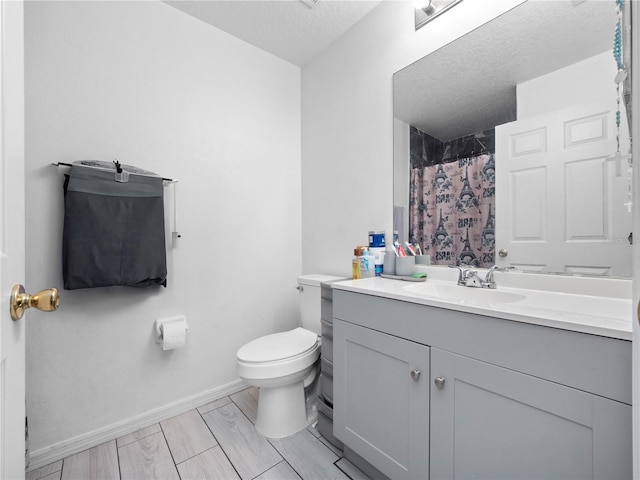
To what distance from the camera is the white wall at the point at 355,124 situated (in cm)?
153

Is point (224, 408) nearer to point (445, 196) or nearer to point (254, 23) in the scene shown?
point (445, 196)

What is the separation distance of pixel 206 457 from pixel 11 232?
130cm

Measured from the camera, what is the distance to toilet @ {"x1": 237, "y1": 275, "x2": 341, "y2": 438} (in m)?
1.38

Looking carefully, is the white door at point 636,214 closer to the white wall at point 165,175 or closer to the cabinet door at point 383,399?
the cabinet door at point 383,399

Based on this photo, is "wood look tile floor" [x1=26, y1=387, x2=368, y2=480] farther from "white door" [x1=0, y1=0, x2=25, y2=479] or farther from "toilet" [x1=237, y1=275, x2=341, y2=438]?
"white door" [x1=0, y1=0, x2=25, y2=479]

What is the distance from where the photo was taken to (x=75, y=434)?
138 cm

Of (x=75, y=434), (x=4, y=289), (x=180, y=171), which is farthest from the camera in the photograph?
(x=180, y=171)

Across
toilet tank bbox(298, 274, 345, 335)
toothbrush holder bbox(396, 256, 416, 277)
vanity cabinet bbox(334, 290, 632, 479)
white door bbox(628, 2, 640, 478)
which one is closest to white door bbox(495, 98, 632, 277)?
toothbrush holder bbox(396, 256, 416, 277)

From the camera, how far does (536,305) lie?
3.04ft

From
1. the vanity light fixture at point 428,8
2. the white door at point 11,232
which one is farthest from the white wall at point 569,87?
the white door at point 11,232

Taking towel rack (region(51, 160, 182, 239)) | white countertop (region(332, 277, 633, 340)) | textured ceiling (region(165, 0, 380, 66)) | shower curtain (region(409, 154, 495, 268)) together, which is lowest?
white countertop (region(332, 277, 633, 340))

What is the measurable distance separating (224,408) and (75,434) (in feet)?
2.32

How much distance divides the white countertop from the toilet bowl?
1.55ft

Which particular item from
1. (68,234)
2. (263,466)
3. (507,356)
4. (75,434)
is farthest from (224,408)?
(507,356)
